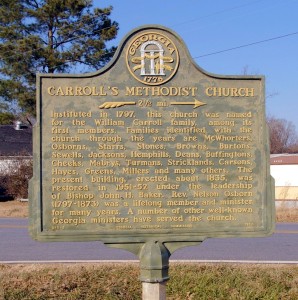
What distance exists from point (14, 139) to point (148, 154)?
110 ft

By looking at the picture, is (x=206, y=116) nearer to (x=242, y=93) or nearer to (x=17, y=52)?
(x=242, y=93)

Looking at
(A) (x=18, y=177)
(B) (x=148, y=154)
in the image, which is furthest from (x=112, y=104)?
(A) (x=18, y=177)

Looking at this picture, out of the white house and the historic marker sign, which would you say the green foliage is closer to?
the white house

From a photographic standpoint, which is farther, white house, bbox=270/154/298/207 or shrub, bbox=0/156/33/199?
shrub, bbox=0/156/33/199

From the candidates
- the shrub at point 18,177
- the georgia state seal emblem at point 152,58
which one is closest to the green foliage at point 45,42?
the shrub at point 18,177

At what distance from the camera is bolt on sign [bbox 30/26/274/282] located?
17.4 ft

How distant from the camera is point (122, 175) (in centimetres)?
533

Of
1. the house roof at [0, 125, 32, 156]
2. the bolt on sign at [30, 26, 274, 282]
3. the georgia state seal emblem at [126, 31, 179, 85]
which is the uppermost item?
the house roof at [0, 125, 32, 156]

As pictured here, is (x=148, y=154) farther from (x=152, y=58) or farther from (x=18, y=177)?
(x=18, y=177)

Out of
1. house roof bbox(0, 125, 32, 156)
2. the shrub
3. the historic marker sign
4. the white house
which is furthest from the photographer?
house roof bbox(0, 125, 32, 156)

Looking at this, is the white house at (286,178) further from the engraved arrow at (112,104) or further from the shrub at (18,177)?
the engraved arrow at (112,104)

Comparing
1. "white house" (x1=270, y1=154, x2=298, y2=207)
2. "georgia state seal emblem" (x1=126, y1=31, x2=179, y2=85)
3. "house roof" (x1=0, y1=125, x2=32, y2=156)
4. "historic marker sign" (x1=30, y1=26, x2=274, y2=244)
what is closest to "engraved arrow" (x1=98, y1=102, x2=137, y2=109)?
"historic marker sign" (x1=30, y1=26, x2=274, y2=244)

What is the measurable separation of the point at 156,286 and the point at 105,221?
2.46ft

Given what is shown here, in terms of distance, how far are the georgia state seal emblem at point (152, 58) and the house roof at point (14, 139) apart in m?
31.5
